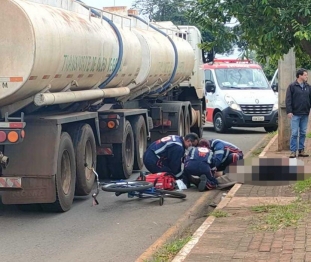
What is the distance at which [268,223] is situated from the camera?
8930mm

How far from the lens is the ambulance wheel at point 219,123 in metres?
24.5

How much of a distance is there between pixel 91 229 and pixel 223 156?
386 cm

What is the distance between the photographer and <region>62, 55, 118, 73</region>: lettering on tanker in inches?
423

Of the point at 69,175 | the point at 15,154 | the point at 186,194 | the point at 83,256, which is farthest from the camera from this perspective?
the point at 186,194

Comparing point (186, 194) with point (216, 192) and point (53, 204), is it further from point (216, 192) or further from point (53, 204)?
point (53, 204)

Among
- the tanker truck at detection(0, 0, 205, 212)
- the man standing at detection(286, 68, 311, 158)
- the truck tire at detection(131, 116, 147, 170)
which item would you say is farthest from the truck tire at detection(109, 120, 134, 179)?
the man standing at detection(286, 68, 311, 158)

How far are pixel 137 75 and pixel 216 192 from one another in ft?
11.8

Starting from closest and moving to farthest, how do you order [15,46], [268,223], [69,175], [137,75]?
[268,223]
[15,46]
[69,175]
[137,75]

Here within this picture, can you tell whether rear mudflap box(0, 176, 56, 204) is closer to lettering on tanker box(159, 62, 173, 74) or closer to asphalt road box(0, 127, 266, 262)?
asphalt road box(0, 127, 266, 262)

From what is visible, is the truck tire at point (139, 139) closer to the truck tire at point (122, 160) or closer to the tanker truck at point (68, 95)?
the tanker truck at point (68, 95)

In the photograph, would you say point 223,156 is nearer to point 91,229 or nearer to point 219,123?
point 91,229

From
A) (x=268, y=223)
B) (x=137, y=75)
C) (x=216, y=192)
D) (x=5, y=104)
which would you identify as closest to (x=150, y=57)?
(x=137, y=75)

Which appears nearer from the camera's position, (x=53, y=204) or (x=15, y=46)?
(x=15, y=46)

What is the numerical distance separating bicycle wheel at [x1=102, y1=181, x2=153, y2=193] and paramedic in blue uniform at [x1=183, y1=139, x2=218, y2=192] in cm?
112
